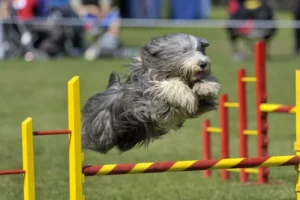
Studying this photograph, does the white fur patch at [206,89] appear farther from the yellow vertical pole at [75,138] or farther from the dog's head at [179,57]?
the yellow vertical pole at [75,138]

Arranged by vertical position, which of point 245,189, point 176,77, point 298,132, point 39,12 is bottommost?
point 245,189

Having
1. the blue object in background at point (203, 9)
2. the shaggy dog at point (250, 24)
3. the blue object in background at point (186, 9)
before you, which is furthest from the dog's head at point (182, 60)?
the blue object in background at point (203, 9)

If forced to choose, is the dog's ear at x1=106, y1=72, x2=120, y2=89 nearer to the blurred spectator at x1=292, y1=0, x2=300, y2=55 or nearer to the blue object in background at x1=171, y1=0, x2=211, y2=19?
the blurred spectator at x1=292, y1=0, x2=300, y2=55

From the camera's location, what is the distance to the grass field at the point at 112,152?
7.02m

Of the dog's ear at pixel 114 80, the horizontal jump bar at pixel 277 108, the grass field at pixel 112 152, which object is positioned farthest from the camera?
the grass field at pixel 112 152

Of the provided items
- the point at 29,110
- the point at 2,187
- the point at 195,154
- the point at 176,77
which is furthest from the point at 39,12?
the point at 176,77

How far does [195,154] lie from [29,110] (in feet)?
13.1

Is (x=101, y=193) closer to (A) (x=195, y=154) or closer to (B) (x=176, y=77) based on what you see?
→ (B) (x=176, y=77)

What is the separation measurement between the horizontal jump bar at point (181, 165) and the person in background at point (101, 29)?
1372 centimetres

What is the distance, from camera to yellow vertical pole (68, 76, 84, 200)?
466 centimetres

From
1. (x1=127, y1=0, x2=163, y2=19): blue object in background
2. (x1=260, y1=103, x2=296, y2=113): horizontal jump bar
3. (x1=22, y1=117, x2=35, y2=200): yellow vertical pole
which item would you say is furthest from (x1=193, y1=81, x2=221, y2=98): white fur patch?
(x1=127, y1=0, x2=163, y2=19): blue object in background

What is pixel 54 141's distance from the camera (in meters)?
10.1

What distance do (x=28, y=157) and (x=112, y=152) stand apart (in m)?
4.83

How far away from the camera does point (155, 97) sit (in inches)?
223
